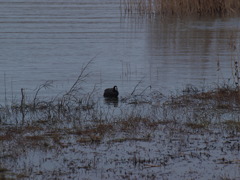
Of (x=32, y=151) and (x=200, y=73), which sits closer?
(x=32, y=151)

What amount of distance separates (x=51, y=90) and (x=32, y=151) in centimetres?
493

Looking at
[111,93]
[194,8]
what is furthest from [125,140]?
[194,8]

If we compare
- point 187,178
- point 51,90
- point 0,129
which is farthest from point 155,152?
point 51,90

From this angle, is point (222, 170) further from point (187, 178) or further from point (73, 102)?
point (73, 102)

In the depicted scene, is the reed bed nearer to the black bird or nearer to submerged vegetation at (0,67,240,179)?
the black bird

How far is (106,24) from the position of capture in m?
24.2

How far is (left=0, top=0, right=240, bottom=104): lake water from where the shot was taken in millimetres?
12180

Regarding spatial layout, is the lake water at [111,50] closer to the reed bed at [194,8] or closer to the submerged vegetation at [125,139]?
the reed bed at [194,8]

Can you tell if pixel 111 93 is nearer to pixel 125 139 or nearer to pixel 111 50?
pixel 125 139

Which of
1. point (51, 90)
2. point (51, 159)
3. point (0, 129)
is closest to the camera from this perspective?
point (51, 159)

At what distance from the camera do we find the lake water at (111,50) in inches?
480

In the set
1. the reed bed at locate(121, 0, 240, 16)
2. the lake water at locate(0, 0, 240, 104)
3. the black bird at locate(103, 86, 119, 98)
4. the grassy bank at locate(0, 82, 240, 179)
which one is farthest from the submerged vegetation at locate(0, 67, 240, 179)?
the reed bed at locate(121, 0, 240, 16)

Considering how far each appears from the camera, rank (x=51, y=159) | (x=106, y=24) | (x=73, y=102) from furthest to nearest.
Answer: (x=106, y=24), (x=73, y=102), (x=51, y=159)

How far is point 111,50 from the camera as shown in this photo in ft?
55.6
